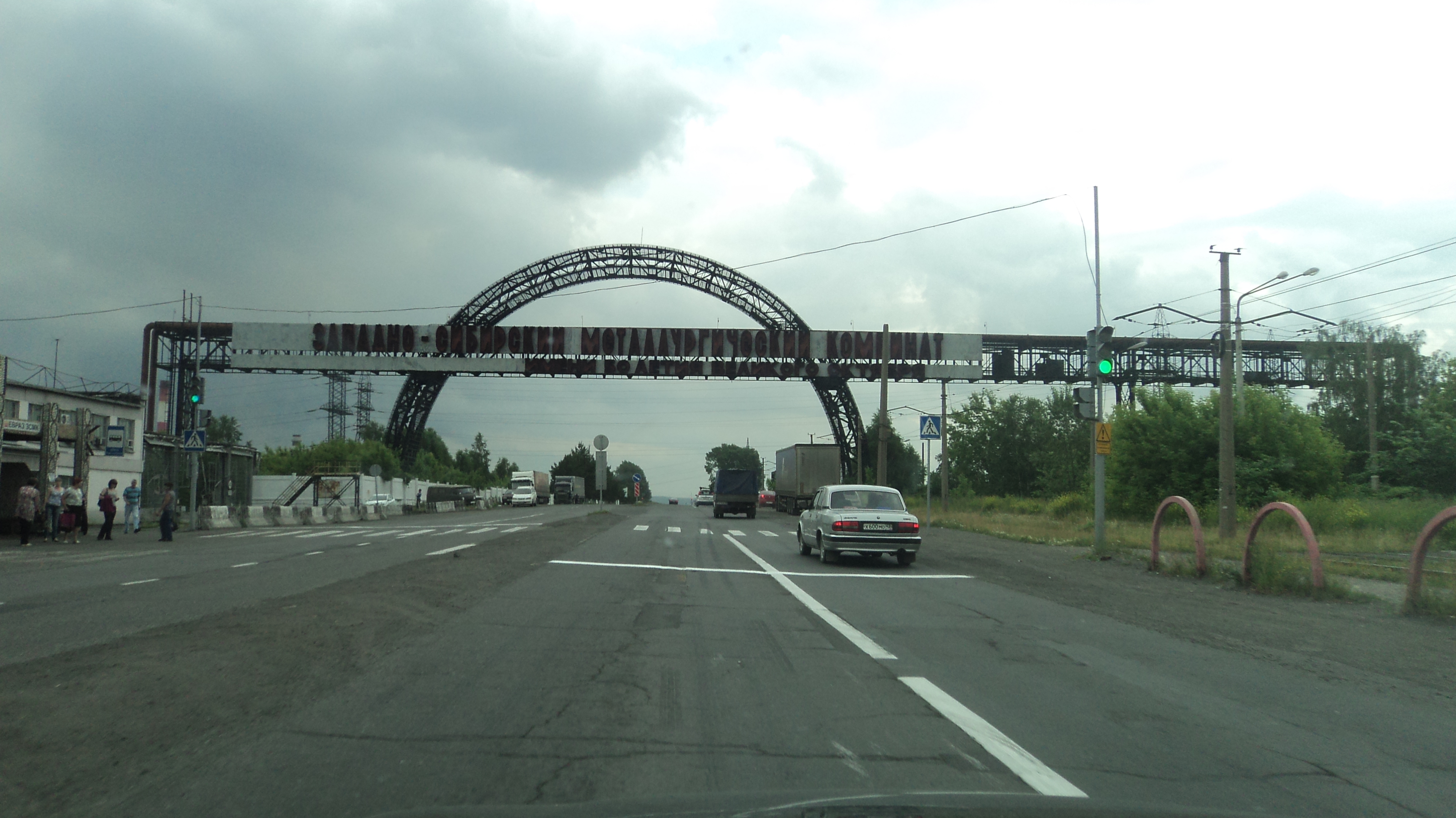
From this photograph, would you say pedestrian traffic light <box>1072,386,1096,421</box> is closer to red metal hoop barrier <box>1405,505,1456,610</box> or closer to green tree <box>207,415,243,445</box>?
red metal hoop barrier <box>1405,505,1456,610</box>

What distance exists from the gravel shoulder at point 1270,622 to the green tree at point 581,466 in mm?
128694

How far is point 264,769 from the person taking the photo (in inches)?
185

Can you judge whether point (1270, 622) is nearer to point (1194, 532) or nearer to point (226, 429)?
point (1194, 532)

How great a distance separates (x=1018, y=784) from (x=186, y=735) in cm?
459

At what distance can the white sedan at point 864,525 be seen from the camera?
18.1 meters

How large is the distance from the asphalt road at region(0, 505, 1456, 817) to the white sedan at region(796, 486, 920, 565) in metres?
5.32

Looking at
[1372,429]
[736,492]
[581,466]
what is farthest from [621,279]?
[581,466]

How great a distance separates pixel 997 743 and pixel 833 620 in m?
5.32

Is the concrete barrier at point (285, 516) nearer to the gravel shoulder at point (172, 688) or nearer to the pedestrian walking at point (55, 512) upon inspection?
the pedestrian walking at point (55, 512)

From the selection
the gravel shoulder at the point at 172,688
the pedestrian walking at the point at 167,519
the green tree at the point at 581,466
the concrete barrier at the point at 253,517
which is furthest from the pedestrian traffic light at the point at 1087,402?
the green tree at the point at 581,466

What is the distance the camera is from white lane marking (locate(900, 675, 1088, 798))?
14.9 feet

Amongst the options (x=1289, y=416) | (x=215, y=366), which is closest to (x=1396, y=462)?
(x=1289, y=416)

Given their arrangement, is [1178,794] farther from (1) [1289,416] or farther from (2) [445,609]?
(1) [1289,416]

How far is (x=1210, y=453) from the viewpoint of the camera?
1487 inches
